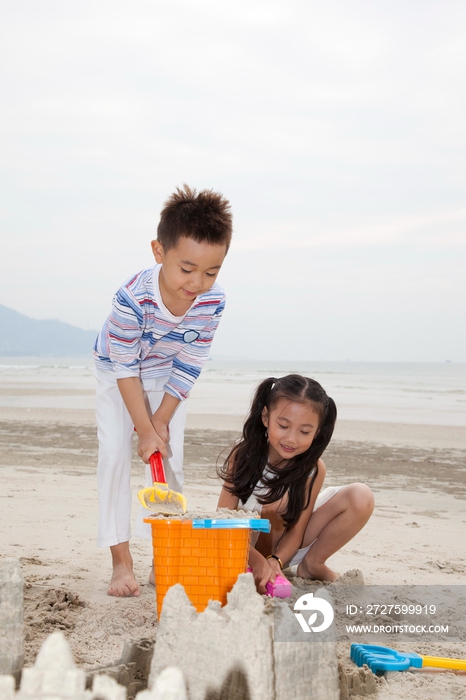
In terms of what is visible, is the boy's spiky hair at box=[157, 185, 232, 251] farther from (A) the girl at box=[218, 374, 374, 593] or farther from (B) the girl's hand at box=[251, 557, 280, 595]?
(B) the girl's hand at box=[251, 557, 280, 595]

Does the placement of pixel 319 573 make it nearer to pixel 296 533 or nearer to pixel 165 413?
pixel 296 533

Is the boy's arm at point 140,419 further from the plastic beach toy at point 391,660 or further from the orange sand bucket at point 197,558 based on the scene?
the plastic beach toy at point 391,660

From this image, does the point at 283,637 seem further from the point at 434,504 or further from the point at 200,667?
the point at 434,504

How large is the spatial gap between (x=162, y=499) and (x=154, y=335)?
919mm

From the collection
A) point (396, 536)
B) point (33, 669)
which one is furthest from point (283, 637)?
point (396, 536)

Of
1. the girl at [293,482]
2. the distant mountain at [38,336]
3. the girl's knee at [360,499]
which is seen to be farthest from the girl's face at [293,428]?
the distant mountain at [38,336]

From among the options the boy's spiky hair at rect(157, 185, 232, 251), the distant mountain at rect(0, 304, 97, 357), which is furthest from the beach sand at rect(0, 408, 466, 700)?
the distant mountain at rect(0, 304, 97, 357)

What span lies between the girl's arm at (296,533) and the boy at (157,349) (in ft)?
1.98

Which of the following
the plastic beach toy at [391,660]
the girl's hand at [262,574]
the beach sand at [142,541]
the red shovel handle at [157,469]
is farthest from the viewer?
the red shovel handle at [157,469]

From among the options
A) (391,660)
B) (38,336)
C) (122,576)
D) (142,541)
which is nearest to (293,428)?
(122,576)

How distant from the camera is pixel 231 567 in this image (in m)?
2.15

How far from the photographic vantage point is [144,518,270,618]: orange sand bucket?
7.06ft

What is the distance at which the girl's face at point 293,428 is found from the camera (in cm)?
307

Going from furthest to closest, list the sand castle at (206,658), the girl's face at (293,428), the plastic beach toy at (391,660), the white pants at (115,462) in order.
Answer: the white pants at (115,462), the girl's face at (293,428), the plastic beach toy at (391,660), the sand castle at (206,658)
